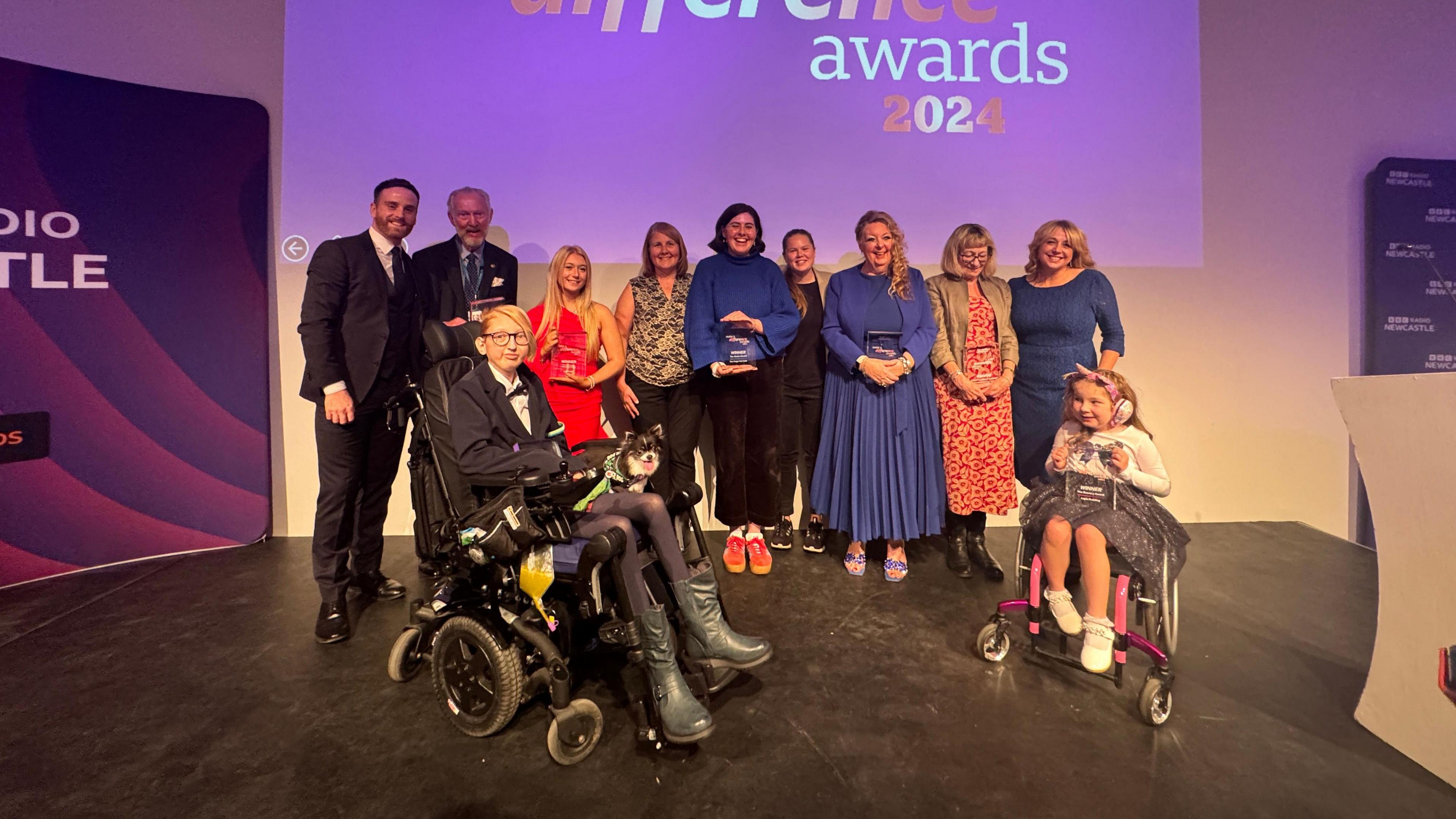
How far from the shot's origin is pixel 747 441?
3074mm

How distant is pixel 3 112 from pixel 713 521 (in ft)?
13.6

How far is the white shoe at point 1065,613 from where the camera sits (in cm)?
208

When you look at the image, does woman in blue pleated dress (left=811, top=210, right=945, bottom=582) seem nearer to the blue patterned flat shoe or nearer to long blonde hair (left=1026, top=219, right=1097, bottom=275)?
the blue patterned flat shoe

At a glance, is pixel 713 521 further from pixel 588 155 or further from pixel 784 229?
pixel 588 155

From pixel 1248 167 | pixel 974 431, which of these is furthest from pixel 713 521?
pixel 1248 167

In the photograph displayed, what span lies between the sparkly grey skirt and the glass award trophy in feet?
6.77

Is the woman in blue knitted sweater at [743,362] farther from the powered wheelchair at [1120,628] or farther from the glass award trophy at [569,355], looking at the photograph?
the powered wheelchair at [1120,628]

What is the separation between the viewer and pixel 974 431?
2.95 m

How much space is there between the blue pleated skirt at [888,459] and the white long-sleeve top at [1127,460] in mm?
823

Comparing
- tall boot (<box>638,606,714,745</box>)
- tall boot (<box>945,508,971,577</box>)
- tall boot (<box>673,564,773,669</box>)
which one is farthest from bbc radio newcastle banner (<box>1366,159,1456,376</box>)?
tall boot (<box>638,606,714,745</box>)

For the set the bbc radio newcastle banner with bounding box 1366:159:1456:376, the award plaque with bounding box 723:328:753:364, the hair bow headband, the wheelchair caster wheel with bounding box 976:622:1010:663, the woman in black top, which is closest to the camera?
the hair bow headband

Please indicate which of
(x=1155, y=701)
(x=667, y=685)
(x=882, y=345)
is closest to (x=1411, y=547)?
(x=1155, y=701)

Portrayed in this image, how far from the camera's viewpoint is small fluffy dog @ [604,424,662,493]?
1.96 metres

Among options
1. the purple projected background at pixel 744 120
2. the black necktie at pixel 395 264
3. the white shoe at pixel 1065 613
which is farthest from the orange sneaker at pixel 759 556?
the black necktie at pixel 395 264
